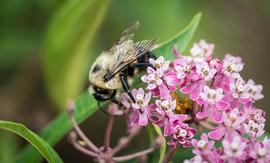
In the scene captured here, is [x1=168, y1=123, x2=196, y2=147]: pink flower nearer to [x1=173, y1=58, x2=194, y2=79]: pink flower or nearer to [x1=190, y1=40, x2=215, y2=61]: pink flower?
[x1=173, y1=58, x2=194, y2=79]: pink flower

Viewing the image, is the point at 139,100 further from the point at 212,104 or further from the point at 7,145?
the point at 7,145

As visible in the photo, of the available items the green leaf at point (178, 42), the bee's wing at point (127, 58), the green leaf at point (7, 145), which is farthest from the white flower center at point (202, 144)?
the green leaf at point (7, 145)

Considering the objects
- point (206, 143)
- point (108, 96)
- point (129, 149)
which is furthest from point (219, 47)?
point (206, 143)

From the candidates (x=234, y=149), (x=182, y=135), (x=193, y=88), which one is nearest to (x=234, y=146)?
(x=234, y=149)

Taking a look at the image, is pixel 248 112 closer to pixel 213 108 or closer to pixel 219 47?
pixel 213 108

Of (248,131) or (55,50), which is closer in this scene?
(248,131)

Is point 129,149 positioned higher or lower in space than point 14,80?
lower

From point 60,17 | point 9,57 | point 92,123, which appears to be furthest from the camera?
point 92,123

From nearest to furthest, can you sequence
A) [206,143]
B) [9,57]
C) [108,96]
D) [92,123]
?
[206,143] → [108,96] → [9,57] → [92,123]
